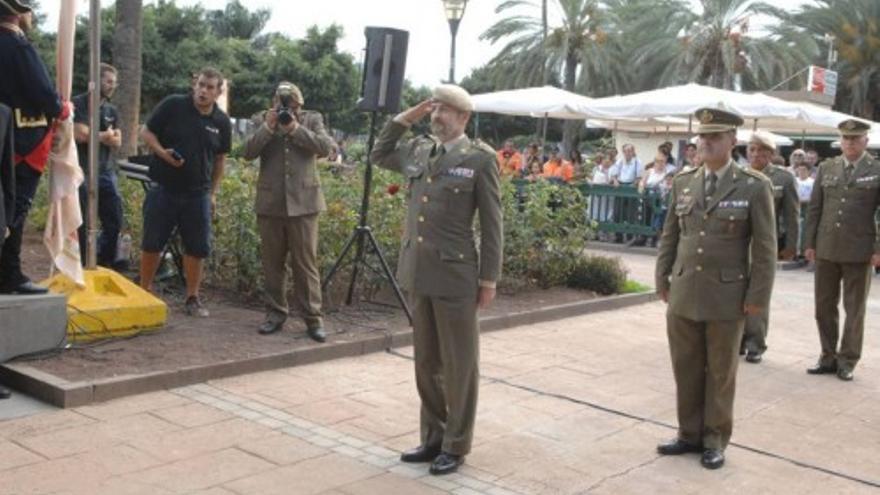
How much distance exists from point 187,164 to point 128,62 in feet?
17.7

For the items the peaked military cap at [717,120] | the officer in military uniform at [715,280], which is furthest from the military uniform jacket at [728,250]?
the peaked military cap at [717,120]

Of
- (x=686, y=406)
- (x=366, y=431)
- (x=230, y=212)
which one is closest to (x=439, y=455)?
(x=366, y=431)

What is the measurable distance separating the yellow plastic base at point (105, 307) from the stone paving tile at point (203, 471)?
2.04 metres

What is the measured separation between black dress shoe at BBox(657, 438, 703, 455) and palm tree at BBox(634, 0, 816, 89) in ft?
100.0

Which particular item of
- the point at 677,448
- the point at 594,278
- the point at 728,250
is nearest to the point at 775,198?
the point at 728,250

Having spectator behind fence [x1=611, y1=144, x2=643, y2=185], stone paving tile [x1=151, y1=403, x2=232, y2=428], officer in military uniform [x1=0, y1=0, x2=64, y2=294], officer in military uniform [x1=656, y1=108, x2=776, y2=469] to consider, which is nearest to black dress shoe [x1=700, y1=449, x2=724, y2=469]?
officer in military uniform [x1=656, y1=108, x2=776, y2=469]

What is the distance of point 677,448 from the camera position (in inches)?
203

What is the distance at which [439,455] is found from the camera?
4.68m

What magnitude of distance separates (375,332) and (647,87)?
1250 inches

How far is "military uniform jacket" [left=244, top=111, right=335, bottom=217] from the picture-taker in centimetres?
679

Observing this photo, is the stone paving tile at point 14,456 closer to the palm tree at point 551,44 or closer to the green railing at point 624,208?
the green railing at point 624,208

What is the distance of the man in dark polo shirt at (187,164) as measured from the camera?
22.9ft

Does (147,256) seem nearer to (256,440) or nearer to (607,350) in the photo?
(256,440)

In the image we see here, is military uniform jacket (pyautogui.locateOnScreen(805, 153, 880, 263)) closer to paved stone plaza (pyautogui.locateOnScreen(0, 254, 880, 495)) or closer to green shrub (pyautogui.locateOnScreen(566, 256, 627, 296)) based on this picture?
paved stone plaza (pyautogui.locateOnScreen(0, 254, 880, 495))
